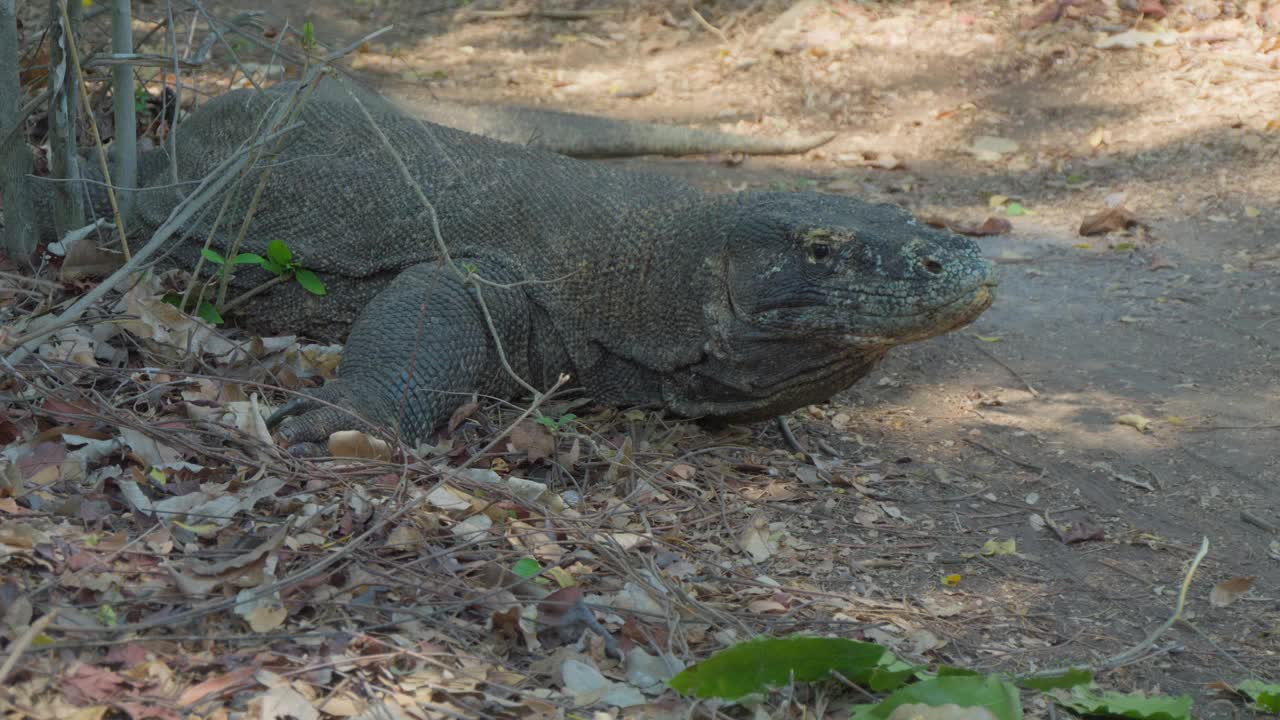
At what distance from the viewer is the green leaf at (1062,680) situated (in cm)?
261

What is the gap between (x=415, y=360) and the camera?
396cm

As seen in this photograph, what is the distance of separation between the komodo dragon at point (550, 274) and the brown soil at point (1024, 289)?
0.51 meters

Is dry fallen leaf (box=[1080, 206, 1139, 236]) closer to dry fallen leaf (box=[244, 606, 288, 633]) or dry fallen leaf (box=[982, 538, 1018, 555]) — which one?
dry fallen leaf (box=[982, 538, 1018, 555])

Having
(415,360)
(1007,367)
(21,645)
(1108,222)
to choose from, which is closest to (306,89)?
(415,360)

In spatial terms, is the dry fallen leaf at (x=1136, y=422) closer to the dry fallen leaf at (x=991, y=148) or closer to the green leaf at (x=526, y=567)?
the green leaf at (x=526, y=567)

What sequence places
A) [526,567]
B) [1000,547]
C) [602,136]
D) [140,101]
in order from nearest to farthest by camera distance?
[526,567] → [1000,547] → [140,101] → [602,136]

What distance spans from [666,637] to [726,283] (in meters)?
1.49

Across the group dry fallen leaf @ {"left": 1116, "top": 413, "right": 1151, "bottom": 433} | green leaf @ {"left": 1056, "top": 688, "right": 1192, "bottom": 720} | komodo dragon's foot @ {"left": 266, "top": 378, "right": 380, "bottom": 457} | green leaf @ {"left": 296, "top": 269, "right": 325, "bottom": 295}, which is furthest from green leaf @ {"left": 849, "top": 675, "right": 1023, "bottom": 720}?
green leaf @ {"left": 296, "top": 269, "right": 325, "bottom": 295}

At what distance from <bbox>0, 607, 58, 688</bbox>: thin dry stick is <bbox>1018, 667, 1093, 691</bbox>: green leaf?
1.91 meters

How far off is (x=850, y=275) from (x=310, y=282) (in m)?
1.99

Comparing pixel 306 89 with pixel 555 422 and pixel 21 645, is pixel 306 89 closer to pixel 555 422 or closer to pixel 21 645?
pixel 555 422

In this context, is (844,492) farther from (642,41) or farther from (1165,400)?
(642,41)

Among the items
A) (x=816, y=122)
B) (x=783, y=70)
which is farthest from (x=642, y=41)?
(x=816, y=122)

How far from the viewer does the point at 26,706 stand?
2143 millimetres
